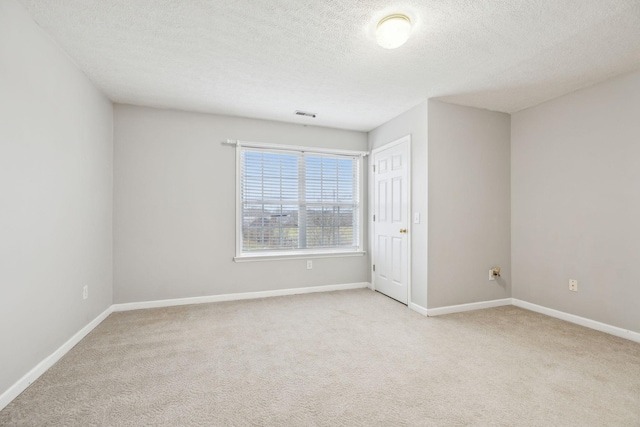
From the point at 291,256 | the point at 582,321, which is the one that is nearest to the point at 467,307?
the point at 582,321

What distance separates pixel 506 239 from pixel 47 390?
458 centimetres

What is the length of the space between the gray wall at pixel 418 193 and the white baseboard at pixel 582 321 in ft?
4.43

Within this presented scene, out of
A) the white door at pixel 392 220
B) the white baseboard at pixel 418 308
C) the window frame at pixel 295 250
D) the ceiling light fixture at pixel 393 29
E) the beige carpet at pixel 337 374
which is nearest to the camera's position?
the beige carpet at pixel 337 374

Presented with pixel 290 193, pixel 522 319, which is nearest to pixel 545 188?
pixel 522 319

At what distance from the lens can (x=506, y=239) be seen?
148 inches

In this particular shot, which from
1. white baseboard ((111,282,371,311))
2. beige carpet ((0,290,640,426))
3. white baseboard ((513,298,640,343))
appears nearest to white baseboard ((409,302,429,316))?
beige carpet ((0,290,640,426))

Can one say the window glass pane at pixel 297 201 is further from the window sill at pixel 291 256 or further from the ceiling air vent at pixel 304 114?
the ceiling air vent at pixel 304 114

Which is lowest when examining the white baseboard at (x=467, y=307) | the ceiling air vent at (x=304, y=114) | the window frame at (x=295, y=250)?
the white baseboard at (x=467, y=307)

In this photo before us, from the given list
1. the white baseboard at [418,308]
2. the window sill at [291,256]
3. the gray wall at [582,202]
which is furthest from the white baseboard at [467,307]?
the window sill at [291,256]

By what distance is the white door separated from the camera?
3725mm

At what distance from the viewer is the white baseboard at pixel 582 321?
2.68 meters

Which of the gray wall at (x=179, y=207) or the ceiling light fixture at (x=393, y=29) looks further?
the gray wall at (x=179, y=207)

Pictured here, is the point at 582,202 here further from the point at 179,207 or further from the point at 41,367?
the point at 41,367

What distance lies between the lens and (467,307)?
138 inches
